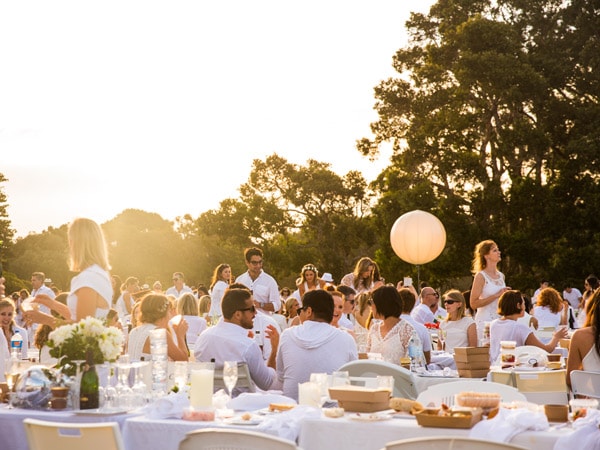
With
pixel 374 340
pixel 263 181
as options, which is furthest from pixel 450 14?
pixel 374 340

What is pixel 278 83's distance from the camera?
647 inches

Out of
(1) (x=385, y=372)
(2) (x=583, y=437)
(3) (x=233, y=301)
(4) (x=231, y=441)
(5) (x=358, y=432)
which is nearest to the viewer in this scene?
(4) (x=231, y=441)

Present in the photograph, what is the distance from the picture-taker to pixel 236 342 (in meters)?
6.04

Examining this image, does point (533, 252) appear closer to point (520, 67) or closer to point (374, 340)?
point (520, 67)

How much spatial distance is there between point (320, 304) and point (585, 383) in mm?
1806

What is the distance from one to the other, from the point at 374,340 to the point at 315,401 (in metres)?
3.07

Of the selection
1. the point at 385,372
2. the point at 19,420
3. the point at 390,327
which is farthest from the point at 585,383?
the point at 19,420

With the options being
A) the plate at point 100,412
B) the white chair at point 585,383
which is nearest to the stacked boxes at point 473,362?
the white chair at point 585,383

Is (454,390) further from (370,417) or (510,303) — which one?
(510,303)

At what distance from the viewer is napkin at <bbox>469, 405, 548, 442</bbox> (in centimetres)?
370

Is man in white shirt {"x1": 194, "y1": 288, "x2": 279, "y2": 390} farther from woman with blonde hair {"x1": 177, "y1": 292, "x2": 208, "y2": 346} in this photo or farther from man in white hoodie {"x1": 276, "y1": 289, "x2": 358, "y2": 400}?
woman with blonde hair {"x1": 177, "y1": 292, "x2": 208, "y2": 346}

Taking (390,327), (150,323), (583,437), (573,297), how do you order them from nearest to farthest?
(583,437) < (150,323) < (390,327) < (573,297)

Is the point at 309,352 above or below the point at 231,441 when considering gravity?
above

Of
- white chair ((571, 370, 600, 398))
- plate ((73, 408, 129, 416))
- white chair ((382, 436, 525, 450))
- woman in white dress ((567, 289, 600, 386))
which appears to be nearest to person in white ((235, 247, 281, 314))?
woman in white dress ((567, 289, 600, 386))
